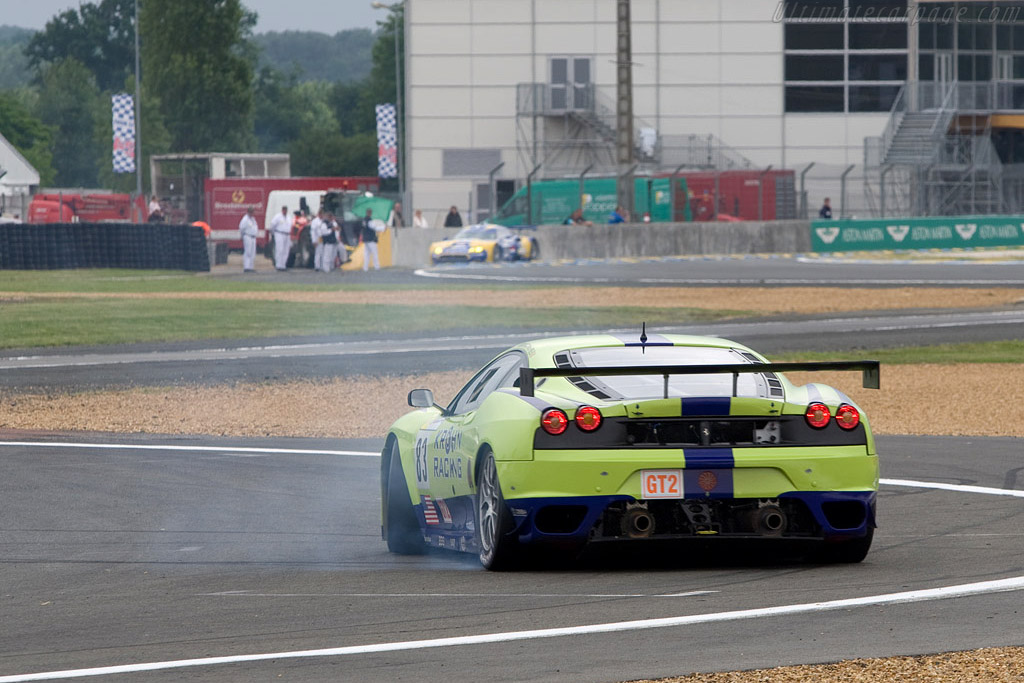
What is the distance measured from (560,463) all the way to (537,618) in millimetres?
940

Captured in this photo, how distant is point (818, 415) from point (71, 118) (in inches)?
5356

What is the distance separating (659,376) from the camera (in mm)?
7621

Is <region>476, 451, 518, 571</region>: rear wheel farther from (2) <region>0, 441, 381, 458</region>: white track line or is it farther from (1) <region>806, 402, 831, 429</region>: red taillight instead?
(2) <region>0, 441, 381, 458</region>: white track line

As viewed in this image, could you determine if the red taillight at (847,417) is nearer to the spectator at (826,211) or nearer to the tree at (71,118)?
the spectator at (826,211)

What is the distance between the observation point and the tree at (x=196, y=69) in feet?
372

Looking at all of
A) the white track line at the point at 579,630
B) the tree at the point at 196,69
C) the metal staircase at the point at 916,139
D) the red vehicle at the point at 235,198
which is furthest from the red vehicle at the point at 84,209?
the white track line at the point at 579,630

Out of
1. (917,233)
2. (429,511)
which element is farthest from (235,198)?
(429,511)

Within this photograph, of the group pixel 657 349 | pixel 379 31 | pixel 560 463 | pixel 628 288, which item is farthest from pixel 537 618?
pixel 379 31

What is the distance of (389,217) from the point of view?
55.2 meters

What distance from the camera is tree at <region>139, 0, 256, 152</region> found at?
372ft

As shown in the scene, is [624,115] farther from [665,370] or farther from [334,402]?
[665,370]

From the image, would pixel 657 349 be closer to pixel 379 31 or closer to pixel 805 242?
pixel 805 242

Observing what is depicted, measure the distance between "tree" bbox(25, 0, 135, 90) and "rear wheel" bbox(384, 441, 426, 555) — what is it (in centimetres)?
13604

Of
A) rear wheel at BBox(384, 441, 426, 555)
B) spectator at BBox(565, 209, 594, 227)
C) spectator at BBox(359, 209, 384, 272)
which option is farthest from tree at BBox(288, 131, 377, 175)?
rear wheel at BBox(384, 441, 426, 555)
